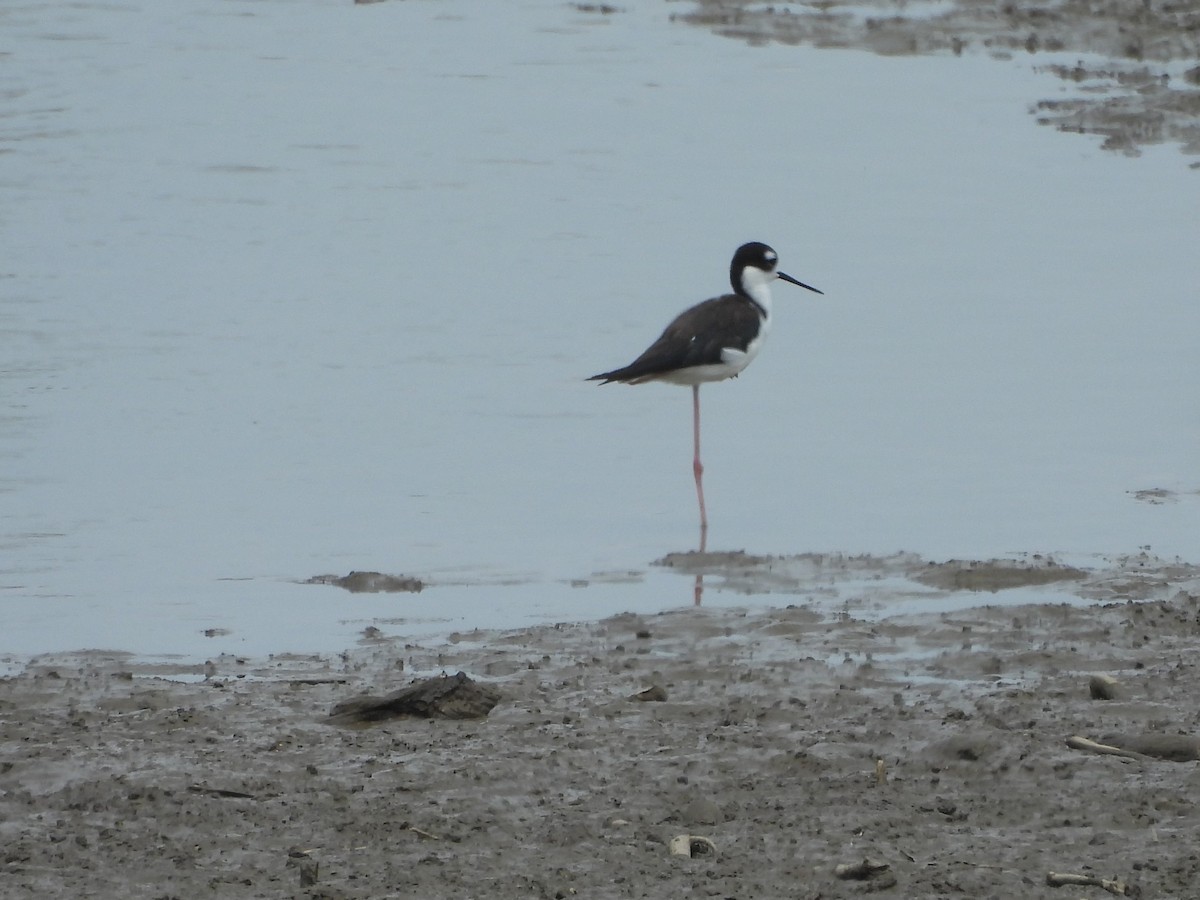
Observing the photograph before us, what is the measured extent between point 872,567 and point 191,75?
15764mm

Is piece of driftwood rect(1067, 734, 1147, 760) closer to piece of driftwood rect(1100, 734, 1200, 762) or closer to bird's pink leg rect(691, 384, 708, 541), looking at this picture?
piece of driftwood rect(1100, 734, 1200, 762)

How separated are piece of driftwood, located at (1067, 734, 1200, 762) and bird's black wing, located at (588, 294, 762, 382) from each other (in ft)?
15.7

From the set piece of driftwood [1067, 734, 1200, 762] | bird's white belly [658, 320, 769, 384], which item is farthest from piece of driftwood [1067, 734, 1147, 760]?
bird's white belly [658, 320, 769, 384]

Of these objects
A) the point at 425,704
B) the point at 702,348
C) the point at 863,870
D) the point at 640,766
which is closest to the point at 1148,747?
the point at 863,870

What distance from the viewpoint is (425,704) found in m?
6.07

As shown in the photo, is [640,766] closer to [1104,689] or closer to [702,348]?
[1104,689]

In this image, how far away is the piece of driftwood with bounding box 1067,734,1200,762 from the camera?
5.58 meters

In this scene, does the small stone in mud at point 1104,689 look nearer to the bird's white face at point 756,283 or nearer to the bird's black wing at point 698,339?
the bird's black wing at point 698,339

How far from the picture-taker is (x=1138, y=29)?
66.7ft

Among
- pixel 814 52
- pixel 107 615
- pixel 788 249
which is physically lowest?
pixel 107 615

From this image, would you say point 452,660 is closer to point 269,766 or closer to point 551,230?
point 269,766

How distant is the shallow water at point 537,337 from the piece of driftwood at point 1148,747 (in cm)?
232

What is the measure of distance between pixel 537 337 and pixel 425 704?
6104mm

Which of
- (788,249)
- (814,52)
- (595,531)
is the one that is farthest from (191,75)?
(595,531)
